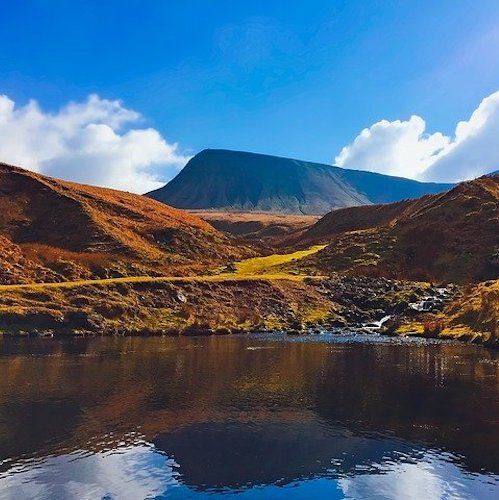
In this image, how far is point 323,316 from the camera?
90.0 meters

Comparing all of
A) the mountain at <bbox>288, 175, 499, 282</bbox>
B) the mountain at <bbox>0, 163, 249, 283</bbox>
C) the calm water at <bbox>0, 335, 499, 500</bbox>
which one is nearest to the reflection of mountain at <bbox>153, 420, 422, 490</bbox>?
the calm water at <bbox>0, 335, 499, 500</bbox>

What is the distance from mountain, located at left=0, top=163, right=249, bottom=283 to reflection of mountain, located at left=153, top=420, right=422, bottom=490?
2770 inches

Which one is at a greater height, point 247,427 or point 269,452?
point 247,427

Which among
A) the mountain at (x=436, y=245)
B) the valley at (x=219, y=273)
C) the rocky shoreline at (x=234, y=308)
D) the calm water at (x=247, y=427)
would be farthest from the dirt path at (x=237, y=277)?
the calm water at (x=247, y=427)

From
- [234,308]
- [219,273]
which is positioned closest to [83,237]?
[219,273]

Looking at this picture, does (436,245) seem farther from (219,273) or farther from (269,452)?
(269,452)

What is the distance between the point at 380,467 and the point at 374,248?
10710cm

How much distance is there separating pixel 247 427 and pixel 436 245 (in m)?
103

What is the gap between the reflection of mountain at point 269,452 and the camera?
78.4ft

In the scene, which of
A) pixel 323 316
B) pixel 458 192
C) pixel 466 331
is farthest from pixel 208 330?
pixel 458 192

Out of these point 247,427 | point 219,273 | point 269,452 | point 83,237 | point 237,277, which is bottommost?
point 269,452

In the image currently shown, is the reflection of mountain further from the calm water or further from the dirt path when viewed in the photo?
the dirt path

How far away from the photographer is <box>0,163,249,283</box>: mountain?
102125 millimetres

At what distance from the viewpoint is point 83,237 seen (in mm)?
121625
